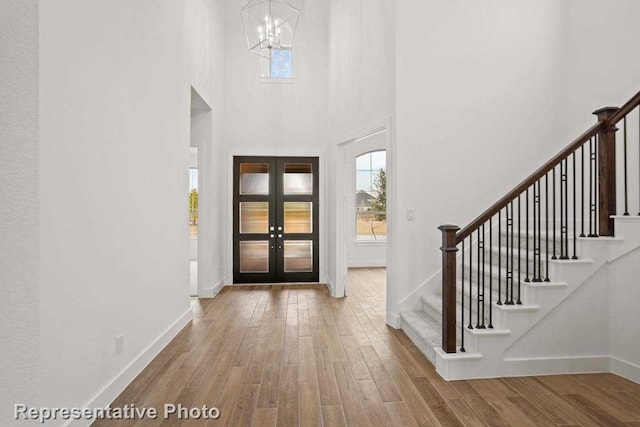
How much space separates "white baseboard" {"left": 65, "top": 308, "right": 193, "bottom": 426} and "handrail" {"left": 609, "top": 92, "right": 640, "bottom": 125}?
4.41 m

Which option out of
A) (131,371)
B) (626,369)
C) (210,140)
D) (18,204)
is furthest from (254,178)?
(18,204)

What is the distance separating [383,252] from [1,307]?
25.9 feet

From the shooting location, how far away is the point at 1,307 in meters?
1.02

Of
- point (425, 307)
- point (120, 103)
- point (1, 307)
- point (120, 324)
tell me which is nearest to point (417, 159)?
point (425, 307)

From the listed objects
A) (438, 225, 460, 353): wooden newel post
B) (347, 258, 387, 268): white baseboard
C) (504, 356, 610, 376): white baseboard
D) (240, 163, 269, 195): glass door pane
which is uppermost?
(240, 163, 269, 195): glass door pane

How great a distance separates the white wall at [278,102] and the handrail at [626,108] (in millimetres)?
4513

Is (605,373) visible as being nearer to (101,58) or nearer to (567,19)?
(567,19)

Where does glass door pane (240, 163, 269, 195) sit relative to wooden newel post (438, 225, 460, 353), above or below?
above

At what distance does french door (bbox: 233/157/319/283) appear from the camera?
6.80 meters

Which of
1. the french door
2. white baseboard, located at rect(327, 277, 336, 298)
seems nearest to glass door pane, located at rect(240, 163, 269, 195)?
the french door

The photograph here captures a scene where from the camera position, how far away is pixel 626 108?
2.93m

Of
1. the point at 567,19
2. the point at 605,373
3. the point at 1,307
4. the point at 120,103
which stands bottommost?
the point at 605,373

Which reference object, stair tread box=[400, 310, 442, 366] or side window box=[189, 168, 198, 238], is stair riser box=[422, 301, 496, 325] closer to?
stair tread box=[400, 310, 442, 366]

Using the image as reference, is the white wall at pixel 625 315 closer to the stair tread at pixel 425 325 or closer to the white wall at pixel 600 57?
the stair tread at pixel 425 325
